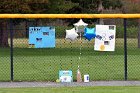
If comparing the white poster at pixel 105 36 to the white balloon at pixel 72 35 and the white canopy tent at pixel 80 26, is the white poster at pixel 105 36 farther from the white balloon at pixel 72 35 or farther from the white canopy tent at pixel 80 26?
the white balloon at pixel 72 35

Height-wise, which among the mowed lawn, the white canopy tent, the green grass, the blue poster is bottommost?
the green grass

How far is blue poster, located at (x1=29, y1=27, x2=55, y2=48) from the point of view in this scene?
43.4 ft

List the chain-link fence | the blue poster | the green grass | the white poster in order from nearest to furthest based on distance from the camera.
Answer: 1. the green grass
2. the blue poster
3. the white poster
4. the chain-link fence

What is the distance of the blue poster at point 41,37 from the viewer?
13219mm

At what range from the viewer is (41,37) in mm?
13227

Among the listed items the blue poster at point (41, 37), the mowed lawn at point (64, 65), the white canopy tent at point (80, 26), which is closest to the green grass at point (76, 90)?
the blue poster at point (41, 37)

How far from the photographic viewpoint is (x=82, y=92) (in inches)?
449

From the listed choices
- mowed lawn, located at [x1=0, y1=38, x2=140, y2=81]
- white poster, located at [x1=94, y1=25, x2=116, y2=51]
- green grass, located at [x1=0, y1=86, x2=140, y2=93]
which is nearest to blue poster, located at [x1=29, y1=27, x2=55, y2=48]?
mowed lawn, located at [x1=0, y1=38, x2=140, y2=81]

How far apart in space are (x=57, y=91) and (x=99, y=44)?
251cm

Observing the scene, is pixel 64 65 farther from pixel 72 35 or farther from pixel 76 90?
pixel 76 90

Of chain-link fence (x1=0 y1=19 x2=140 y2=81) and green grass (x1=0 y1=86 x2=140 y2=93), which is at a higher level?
chain-link fence (x1=0 y1=19 x2=140 y2=81)

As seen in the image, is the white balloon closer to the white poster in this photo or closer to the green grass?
the white poster

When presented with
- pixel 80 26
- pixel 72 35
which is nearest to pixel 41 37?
pixel 72 35

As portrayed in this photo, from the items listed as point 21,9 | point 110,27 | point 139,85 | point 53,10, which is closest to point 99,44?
point 110,27
